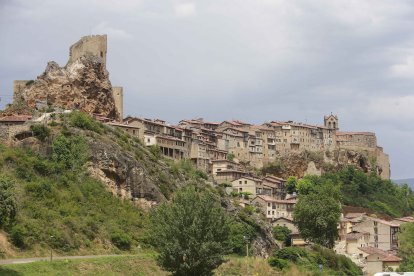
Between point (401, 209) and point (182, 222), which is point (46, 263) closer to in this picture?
point (182, 222)

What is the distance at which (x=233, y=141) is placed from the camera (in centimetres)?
13362

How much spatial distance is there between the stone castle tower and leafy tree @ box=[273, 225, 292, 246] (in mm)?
67597

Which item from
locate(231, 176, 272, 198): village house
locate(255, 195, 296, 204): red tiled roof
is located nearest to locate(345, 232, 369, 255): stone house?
locate(255, 195, 296, 204): red tiled roof

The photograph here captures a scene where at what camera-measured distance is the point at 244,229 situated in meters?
71.7

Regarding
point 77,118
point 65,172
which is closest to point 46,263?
point 65,172

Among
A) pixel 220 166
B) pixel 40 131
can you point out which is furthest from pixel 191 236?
pixel 220 166

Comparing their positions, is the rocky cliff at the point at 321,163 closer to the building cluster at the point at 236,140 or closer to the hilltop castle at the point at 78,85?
the building cluster at the point at 236,140

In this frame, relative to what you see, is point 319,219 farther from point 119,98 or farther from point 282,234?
point 119,98

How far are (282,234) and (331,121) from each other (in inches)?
2863

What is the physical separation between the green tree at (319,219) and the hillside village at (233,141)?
478 centimetres

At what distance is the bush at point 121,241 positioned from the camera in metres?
53.9

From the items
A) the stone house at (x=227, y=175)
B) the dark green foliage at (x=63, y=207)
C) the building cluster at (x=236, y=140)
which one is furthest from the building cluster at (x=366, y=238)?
the dark green foliage at (x=63, y=207)

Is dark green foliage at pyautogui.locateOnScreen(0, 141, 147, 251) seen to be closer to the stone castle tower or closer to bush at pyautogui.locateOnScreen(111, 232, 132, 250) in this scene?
bush at pyautogui.locateOnScreen(111, 232, 132, 250)

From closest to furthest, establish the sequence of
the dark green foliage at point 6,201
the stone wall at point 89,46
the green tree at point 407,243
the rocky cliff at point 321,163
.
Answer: the dark green foliage at point 6,201, the green tree at point 407,243, the stone wall at point 89,46, the rocky cliff at point 321,163
